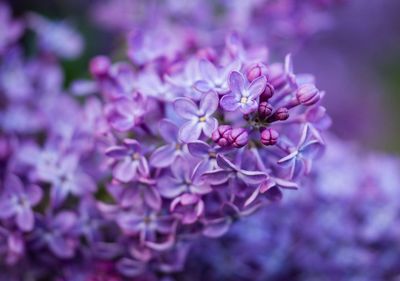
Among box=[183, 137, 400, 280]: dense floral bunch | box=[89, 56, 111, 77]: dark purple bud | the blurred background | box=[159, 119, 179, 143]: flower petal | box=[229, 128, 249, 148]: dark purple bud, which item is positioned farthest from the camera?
the blurred background

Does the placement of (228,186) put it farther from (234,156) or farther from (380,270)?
(380,270)

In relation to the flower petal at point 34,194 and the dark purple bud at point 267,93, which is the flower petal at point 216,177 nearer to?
the dark purple bud at point 267,93

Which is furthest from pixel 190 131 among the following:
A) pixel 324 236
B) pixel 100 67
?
pixel 324 236

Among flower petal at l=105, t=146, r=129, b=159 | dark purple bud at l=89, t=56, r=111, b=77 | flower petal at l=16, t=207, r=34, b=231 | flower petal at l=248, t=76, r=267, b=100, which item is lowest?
flower petal at l=16, t=207, r=34, b=231

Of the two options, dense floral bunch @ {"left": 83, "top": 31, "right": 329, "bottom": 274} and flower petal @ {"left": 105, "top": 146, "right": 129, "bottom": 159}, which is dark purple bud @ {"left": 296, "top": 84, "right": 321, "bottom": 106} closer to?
dense floral bunch @ {"left": 83, "top": 31, "right": 329, "bottom": 274}

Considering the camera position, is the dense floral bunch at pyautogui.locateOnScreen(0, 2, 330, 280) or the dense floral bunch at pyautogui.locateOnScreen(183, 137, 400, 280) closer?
the dense floral bunch at pyautogui.locateOnScreen(0, 2, 330, 280)

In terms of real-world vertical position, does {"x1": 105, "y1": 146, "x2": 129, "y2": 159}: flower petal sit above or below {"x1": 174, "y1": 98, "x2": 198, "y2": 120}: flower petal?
below

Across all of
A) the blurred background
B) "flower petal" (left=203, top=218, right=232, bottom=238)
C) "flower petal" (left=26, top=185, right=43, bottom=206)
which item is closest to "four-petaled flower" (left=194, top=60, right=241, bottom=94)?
"flower petal" (left=203, top=218, right=232, bottom=238)

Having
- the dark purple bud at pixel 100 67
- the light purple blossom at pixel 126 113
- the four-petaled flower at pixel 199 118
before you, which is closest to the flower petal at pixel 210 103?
the four-petaled flower at pixel 199 118

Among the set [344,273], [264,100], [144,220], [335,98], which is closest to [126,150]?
[144,220]
